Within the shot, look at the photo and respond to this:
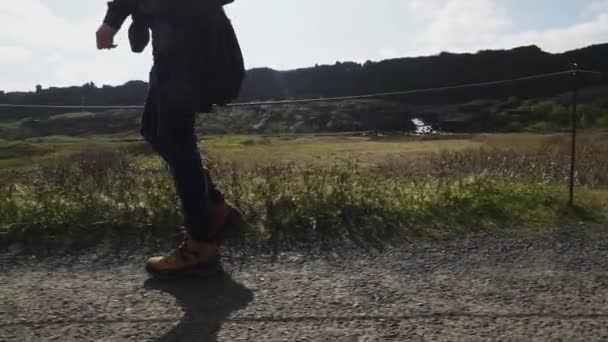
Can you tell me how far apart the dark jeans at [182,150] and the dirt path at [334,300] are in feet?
1.26

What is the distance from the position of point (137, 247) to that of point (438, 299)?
2084 millimetres

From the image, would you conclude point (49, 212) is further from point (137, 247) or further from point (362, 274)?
point (362, 274)

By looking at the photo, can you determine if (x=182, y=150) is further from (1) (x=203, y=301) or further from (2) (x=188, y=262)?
(1) (x=203, y=301)

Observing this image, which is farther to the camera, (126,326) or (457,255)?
(457,255)

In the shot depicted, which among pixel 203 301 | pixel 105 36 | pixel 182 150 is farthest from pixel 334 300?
pixel 105 36

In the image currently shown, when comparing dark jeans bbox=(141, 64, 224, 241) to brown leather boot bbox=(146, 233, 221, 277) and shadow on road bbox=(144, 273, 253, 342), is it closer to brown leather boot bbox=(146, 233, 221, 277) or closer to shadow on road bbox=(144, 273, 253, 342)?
brown leather boot bbox=(146, 233, 221, 277)

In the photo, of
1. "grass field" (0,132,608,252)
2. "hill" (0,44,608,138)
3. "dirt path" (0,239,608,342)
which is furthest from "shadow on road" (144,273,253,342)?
"hill" (0,44,608,138)

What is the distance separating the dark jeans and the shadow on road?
31 cm

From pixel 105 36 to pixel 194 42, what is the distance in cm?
57

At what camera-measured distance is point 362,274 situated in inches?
132

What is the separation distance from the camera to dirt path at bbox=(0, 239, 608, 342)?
258cm

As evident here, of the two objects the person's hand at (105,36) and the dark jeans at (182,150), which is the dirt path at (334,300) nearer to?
the dark jeans at (182,150)

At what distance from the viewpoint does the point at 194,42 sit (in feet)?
10.6

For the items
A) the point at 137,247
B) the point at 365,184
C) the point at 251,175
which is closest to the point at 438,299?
the point at 137,247
